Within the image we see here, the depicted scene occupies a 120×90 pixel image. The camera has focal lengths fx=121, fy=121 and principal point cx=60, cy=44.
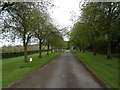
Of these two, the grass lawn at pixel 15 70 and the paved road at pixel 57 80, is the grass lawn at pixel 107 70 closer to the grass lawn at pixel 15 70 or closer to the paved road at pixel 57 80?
the paved road at pixel 57 80

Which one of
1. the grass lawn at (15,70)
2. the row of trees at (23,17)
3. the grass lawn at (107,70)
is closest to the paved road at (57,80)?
the grass lawn at (15,70)

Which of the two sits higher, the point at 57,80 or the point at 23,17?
the point at 23,17

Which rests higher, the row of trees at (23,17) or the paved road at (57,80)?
the row of trees at (23,17)

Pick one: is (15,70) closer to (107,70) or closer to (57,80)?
(57,80)

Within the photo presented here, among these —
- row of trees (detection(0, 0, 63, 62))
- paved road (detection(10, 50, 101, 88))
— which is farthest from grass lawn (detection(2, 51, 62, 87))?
row of trees (detection(0, 0, 63, 62))

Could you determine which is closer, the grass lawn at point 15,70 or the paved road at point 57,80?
the paved road at point 57,80

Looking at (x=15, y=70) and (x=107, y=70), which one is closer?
(x=107, y=70)

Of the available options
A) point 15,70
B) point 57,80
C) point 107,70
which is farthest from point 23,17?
point 107,70

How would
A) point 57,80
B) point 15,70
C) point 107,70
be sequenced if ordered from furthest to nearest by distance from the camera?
point 15,70 → point 107,70 → point 57,80

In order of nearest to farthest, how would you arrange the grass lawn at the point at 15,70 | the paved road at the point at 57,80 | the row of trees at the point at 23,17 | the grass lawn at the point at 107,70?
the paved road at the point at 57,80, the grass lawn at the point at 107,70, the grass lawn at the point at 15,70, the row of trees at the point at 23,17

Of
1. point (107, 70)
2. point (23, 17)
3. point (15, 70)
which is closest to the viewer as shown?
point (107, 70)

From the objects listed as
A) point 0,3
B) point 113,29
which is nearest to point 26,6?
point 0,3

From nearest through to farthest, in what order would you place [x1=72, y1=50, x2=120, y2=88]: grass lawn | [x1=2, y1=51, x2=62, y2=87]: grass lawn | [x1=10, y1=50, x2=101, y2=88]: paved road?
[x1=10, y1=50, x2=101, y2=88]: paved road
[x1=72, y1=50, x2=120, y2=88]: grass lawn
[x1=2, y1=51, x2=62, y2=87]: grass lawn

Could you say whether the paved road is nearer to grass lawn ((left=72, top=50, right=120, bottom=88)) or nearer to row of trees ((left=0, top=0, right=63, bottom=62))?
grass lawn ((left=72, top=50, right=120, bottom=88))
